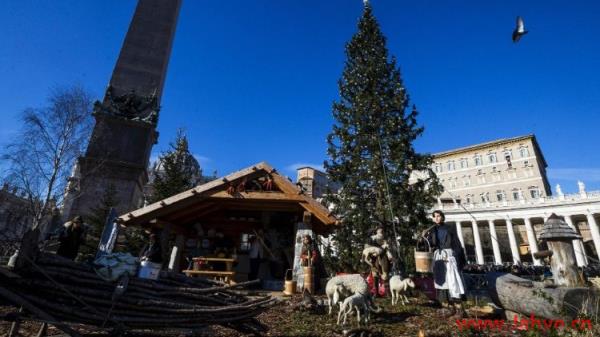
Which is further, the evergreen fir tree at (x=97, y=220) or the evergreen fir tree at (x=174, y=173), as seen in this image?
the evergreen fir tree at (x=174, y=173)

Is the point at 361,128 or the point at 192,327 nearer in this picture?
the point at 192,327

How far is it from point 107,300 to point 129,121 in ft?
49.1

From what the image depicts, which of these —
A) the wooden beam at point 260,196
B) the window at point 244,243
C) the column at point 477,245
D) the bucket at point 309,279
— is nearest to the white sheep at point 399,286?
the bucket at point 309,279

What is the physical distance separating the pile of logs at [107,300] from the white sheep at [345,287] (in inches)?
121

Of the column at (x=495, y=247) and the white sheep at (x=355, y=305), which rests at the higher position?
the column at (x=495, y=247)

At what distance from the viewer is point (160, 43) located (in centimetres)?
1847

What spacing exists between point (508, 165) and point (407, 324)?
61.2m

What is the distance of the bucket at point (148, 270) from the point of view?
370 centimetres

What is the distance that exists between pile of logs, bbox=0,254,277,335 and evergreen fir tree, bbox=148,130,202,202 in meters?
13.7

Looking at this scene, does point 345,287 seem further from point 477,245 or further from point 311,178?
point 311,178

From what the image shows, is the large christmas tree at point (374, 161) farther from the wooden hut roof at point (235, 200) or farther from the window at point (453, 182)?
the window at point (453, 182)

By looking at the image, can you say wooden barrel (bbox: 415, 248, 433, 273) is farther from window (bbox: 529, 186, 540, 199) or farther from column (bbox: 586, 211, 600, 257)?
window (bbox: 529, 186, 540, 199)

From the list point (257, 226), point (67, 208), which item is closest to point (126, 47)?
point (67, 208)

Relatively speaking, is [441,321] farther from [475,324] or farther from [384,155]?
[384,155]
